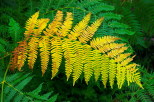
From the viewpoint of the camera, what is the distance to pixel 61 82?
2238mm

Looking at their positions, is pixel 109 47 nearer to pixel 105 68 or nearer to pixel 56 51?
pixel 105 68

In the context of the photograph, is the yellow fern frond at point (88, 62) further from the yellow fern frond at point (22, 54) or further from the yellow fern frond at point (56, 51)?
the yellow fern frond at point (22, 54)

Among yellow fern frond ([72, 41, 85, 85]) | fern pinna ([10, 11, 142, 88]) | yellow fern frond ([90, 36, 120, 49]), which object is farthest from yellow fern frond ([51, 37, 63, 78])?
yellow fern frond ([90, 36, 120, 49])

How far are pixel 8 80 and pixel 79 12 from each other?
0.76 meters

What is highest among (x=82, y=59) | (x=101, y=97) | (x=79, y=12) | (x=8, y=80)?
(x=79, y=12)

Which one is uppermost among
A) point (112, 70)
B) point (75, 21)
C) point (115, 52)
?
point (75, 21)

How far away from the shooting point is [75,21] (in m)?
1.59

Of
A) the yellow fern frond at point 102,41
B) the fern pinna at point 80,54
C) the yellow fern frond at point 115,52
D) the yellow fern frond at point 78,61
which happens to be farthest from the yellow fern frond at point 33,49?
the yellow fern frond at point 115,52

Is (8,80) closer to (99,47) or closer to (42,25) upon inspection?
(42,25)

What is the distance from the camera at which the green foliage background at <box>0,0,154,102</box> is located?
135cm

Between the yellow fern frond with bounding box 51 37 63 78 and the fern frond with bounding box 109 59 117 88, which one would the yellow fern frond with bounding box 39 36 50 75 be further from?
the fern frond with bounding box 109 59 117 88

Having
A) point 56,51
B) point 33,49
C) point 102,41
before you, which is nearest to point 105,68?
point 102,41

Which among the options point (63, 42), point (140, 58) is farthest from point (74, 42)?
point (140, 58)

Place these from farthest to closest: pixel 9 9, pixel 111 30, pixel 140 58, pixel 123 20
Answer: pixel 140 58 → pixel 123 20 → pixel 9 9 → pixel 111 30
